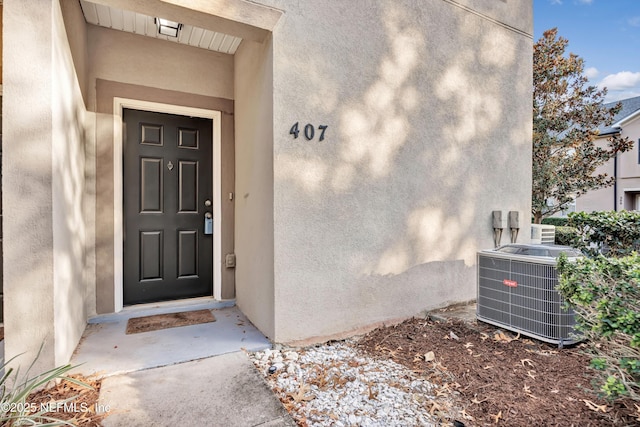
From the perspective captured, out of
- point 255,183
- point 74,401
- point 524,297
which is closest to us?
point 74,401

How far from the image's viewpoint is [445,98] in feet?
11.8

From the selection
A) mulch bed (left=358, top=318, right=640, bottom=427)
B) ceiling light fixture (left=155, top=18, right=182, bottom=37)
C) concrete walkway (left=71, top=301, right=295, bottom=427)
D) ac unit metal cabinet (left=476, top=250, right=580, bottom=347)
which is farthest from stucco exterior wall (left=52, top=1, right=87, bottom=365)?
ac unit metal cabinet (left=476, top=250, right=580, bottom=347)

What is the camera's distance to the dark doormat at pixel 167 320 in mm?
2979

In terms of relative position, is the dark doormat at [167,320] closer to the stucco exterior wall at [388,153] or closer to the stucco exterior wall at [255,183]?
the stucco exterior wall at [255,183]

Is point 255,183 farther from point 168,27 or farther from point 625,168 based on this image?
point 625,168

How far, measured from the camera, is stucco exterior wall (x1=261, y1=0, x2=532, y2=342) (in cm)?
269

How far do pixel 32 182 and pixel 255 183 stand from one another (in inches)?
62.2

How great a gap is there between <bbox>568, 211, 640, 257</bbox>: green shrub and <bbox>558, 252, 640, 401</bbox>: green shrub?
108cm

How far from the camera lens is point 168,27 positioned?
3.18m

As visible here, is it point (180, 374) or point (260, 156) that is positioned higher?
point (260, 156)

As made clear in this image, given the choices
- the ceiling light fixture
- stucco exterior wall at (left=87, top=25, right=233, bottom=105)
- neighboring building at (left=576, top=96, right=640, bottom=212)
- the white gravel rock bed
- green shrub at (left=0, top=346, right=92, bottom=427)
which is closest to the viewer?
green shrub at (left=0, top=346, right=92, bottom=427)

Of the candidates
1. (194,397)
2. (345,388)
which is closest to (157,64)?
(194,397)

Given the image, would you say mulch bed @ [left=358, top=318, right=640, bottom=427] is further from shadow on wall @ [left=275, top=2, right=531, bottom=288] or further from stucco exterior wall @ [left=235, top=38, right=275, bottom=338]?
stucco exterior wall @ [left=235, top=38, right=275, bottom=338]

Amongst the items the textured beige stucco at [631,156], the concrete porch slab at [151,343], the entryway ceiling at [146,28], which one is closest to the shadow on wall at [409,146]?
the concrete porch slab at [151,343]
